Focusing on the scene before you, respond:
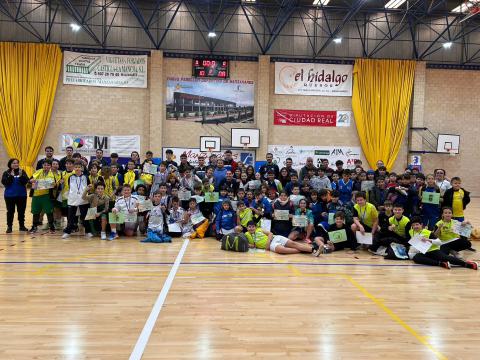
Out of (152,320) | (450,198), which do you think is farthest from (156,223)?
(450,198)

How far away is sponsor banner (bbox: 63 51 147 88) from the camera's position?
659 inches

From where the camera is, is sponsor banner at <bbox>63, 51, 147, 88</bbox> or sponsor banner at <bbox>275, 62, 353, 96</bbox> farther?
sponsor banner at <bbox>275, 62, 353, 96</bbox>

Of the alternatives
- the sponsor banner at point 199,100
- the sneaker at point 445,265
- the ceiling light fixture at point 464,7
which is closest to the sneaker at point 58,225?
the sneaker at point 445,265

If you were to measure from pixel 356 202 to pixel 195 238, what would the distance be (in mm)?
3560

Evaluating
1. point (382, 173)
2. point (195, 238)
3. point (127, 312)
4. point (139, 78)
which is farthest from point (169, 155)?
point (139, 78)

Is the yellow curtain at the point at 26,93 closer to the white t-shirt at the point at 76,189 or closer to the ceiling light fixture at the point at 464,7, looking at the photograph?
the white t-shirt at the point at 76,189

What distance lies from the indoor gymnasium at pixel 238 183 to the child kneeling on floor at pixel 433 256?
0.10ft

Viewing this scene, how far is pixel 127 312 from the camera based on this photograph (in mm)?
3934

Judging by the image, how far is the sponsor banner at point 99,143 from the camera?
16781 millimetres

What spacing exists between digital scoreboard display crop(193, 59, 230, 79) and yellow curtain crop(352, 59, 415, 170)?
631 cm

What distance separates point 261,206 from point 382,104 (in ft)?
40.8

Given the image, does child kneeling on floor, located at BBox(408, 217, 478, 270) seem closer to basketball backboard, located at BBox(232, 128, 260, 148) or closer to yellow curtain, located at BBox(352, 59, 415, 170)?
basketball backboard, located at BBox(232, 128, 260, 148)

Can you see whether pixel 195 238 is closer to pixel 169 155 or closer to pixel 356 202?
pixel 169 155

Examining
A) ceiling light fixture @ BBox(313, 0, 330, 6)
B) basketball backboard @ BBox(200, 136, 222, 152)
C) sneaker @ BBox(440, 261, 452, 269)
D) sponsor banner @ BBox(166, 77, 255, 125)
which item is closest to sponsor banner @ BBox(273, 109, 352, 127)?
sponsor banner @ BBox(166, 77, 255, 125)
